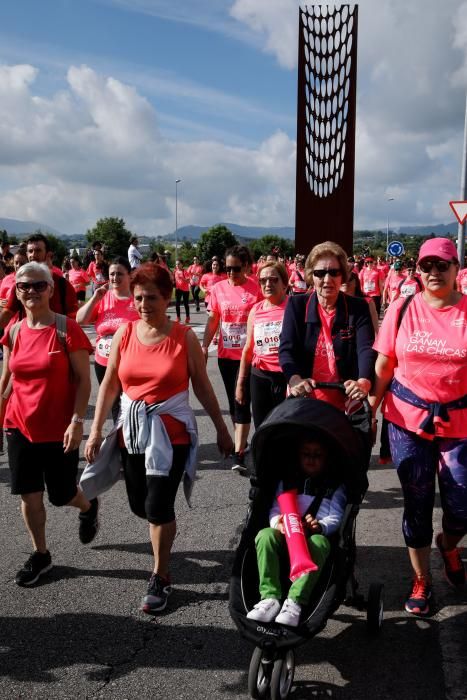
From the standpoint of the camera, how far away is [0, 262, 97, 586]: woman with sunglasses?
154 inches

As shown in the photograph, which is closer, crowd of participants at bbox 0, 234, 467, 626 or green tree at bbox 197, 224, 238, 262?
crowd of participants at bbox 0, 234, 467, 626

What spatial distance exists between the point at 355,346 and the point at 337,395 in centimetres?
31

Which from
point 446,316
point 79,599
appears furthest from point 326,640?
point 446,316

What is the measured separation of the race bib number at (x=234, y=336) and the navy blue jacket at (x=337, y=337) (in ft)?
7.64

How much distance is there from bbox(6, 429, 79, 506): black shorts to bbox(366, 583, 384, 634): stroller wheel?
6.34 feet

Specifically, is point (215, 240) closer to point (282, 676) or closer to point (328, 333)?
point (328, 333)

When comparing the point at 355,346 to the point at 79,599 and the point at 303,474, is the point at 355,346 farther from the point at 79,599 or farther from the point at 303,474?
the point at 79,599

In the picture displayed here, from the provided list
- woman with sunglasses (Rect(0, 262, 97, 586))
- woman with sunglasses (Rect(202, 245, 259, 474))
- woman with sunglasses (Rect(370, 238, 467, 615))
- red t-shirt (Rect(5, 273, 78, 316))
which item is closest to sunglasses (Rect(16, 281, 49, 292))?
woman with sunglasses (Rect(0, 262, 97, 586))

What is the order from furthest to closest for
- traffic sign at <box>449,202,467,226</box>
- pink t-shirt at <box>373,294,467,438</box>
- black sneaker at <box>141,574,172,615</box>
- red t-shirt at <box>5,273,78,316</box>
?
traffic sign at <box>449,202,467,226</box>, red t-shirt at <box>5,273,78,316</box>, black sneaker at <box>141,574,172,615</box>, pink t-shirt at <box>373,294,467,438</box>

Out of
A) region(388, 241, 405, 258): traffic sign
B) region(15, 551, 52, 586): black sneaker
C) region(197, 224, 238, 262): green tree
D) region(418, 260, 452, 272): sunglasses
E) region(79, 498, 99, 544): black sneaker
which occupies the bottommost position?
region(15, 551, 52, 586): black sneaker

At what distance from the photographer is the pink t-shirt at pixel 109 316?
5.88m

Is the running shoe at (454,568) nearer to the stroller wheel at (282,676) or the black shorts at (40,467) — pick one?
the stroller wheel at (282,676)

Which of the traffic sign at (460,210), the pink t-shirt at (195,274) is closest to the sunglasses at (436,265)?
the traffic sign at (460,210)

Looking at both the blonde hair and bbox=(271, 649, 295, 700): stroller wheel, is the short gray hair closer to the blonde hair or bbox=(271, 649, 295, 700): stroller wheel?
the blonde hair
